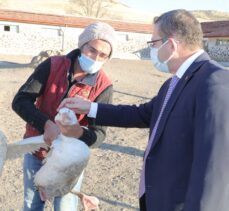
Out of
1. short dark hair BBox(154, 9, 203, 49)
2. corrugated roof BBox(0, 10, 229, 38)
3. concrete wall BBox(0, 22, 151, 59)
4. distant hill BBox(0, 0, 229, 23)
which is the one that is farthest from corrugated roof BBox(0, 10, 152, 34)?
short dark hair BBox(154, 9, 203, 49)

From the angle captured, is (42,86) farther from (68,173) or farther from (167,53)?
(167,53)

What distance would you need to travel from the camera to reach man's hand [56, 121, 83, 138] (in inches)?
102

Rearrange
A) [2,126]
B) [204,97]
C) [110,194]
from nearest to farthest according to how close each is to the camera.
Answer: [204,97]
[110,194]
[2,126]

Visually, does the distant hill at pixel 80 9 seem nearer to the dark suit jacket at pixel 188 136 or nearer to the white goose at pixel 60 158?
the white goose at pixel 60 158

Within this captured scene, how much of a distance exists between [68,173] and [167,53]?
3.23ft

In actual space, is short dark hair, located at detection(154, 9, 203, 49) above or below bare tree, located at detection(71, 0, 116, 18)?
above

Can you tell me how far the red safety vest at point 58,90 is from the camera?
2.77 meters

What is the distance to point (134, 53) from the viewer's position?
Answer: 1276 inches

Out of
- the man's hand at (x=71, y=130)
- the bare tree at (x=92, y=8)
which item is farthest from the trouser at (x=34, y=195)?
the bare tree at (x=92, y=8)

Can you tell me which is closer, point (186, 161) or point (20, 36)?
point (186, 161)

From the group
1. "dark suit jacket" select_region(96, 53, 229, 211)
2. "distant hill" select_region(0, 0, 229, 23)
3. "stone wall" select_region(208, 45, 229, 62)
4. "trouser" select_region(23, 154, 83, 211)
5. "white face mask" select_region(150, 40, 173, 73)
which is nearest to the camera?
"dark suit jacket" select_region(96, 53, 229, 211)

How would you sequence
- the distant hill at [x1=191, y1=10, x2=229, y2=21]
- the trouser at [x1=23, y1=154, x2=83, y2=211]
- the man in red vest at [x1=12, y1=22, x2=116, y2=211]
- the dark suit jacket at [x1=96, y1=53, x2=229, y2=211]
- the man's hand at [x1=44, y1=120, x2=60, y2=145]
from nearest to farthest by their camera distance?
the dark suit jacket at [x1=96, y1=53, x2=229, y2=211] → the man's hand at [x1=44, y1=120, x2=60, y2=145] → the man in red vest at [x1=12, y1=22, x2=116, y2=211] → the trouser at [x1=23, y1=154, x2=83, y2=211] → the distant hill at [x1=191, y1=10, x2=229, y2=21]

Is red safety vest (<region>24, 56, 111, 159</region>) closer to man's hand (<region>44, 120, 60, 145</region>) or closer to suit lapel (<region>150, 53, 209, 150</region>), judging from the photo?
man's hand (<region>44, 120, 60, 145</region>)

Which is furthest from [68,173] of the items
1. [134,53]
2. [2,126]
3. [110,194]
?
[134,53]
